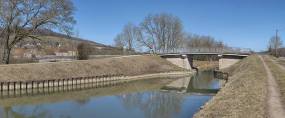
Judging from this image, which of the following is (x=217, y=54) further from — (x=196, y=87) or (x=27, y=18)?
(x=27, y=18)

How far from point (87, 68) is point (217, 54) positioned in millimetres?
32286

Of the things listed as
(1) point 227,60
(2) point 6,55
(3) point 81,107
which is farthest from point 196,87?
(2) point 6,55

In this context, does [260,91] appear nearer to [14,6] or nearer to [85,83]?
[85,83]

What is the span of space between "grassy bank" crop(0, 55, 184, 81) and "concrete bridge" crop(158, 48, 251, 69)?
7.09 feet

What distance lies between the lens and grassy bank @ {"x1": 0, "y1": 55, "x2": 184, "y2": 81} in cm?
2835

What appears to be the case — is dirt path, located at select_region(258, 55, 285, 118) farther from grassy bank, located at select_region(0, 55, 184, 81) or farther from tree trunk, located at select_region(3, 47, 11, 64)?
tree trunk, located at select_region(3, 47, 11, 64)

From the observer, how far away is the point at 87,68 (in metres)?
37.2

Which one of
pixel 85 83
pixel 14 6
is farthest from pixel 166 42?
pixel 14 6

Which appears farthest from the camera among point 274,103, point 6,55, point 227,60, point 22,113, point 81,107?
point 227,60

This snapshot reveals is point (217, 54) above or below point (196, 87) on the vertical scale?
above

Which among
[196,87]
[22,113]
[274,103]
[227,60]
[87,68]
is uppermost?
[227,60]

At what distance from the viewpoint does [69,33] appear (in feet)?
115

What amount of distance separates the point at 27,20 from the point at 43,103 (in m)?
17.0

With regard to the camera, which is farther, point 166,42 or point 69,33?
point 166,42
